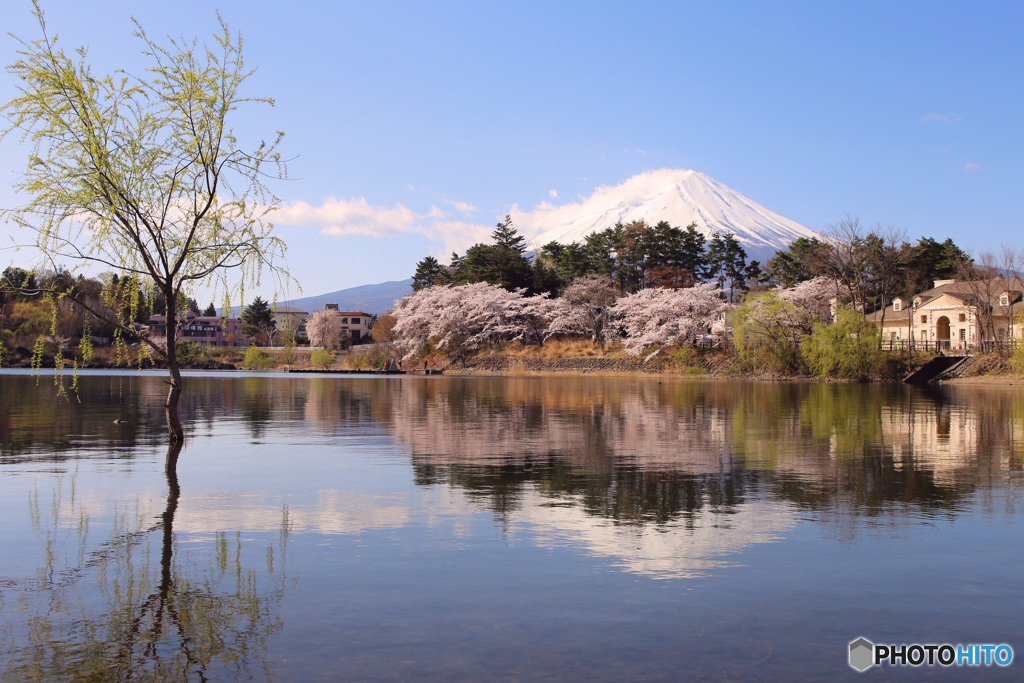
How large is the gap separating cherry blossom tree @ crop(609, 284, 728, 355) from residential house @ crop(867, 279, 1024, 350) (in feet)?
44.4

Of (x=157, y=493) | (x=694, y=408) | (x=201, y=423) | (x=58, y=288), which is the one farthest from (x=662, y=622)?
(x=694, y=408)

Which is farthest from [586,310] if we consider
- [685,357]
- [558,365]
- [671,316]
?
[685,357]

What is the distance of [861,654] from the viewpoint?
4938mm

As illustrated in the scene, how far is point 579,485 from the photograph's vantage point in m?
11.0

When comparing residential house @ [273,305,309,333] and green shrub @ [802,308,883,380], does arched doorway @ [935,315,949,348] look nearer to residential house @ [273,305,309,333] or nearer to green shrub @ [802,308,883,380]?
green shrub @ [802,308,883,380]

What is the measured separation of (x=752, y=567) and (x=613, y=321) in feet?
227

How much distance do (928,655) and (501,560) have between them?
3447 mm

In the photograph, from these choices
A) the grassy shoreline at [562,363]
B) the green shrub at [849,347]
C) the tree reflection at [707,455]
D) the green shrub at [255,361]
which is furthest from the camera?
the green shrub at [255,361]

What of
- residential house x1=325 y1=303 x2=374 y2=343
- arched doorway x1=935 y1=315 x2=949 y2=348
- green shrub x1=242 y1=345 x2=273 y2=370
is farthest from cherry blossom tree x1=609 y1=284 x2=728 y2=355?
residential house x1=325 y1=303 x2=374 y2=343

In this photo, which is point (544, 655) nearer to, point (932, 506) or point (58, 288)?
point (932, 506)

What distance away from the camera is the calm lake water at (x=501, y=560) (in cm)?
488

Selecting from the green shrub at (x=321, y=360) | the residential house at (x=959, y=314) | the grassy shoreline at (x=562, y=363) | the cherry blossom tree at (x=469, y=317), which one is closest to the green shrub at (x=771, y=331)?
the grassy shoreline at (x=562, y=363)

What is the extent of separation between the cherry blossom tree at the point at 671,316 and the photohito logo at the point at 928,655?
208 feet

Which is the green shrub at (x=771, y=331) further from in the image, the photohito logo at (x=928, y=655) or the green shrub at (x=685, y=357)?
the photohito logo at (x=928, y=655)
